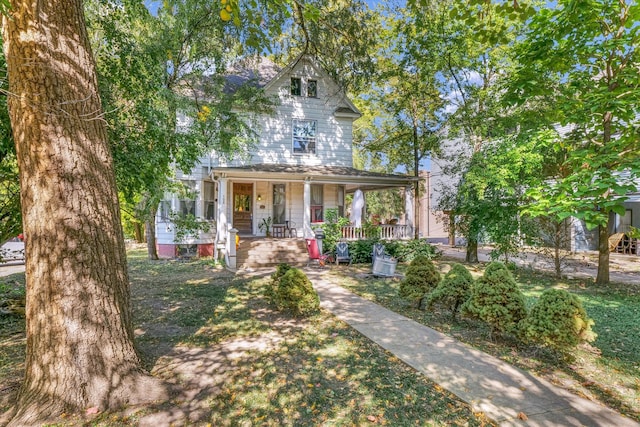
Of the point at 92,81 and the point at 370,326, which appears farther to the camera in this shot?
the point at 370,326

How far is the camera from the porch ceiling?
42.7 feet

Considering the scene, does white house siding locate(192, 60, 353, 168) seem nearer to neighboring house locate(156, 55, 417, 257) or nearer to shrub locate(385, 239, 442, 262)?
neighboring house locate(156, 55, 417, 257)

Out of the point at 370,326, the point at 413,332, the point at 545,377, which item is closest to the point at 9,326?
the point at 370,326

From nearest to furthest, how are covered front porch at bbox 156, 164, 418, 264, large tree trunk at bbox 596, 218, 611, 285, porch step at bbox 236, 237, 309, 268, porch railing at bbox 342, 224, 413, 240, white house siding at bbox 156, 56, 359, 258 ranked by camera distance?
large tree trunk at bbox 596, 218, 611, 285, porch step at bbox 236, 237, 309, 268, covered front porch at bbox 156, 164, 418, 264, porch railing at bbox 342, 224, 413, 240, white house siding at bbox 156, 56, 359, 258

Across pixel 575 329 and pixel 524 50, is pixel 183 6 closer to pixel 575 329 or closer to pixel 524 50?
pixel 524 50

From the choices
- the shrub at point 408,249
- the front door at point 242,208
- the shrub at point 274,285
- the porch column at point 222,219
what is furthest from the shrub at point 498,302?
the front door at point 242,208

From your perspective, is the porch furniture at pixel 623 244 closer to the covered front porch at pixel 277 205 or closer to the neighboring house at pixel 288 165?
the covered front porch at pixel 277 205

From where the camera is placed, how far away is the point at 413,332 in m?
5.57

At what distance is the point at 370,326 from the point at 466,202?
28.7 ft

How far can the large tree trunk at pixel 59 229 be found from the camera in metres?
3.20

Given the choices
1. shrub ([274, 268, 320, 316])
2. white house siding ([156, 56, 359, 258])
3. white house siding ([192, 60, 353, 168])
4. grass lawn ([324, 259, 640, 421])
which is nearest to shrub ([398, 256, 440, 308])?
grass lawn ([324, 259, 640, 421])

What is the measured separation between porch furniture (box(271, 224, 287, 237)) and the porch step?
178 centimetres

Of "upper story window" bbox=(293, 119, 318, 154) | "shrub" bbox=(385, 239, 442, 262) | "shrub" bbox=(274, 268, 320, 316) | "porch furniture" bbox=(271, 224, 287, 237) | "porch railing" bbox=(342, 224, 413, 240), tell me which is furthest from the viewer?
"upper story window" bbox=(293, 119, 318, 154)

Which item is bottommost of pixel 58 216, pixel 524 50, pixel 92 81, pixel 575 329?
pixel 575 329
